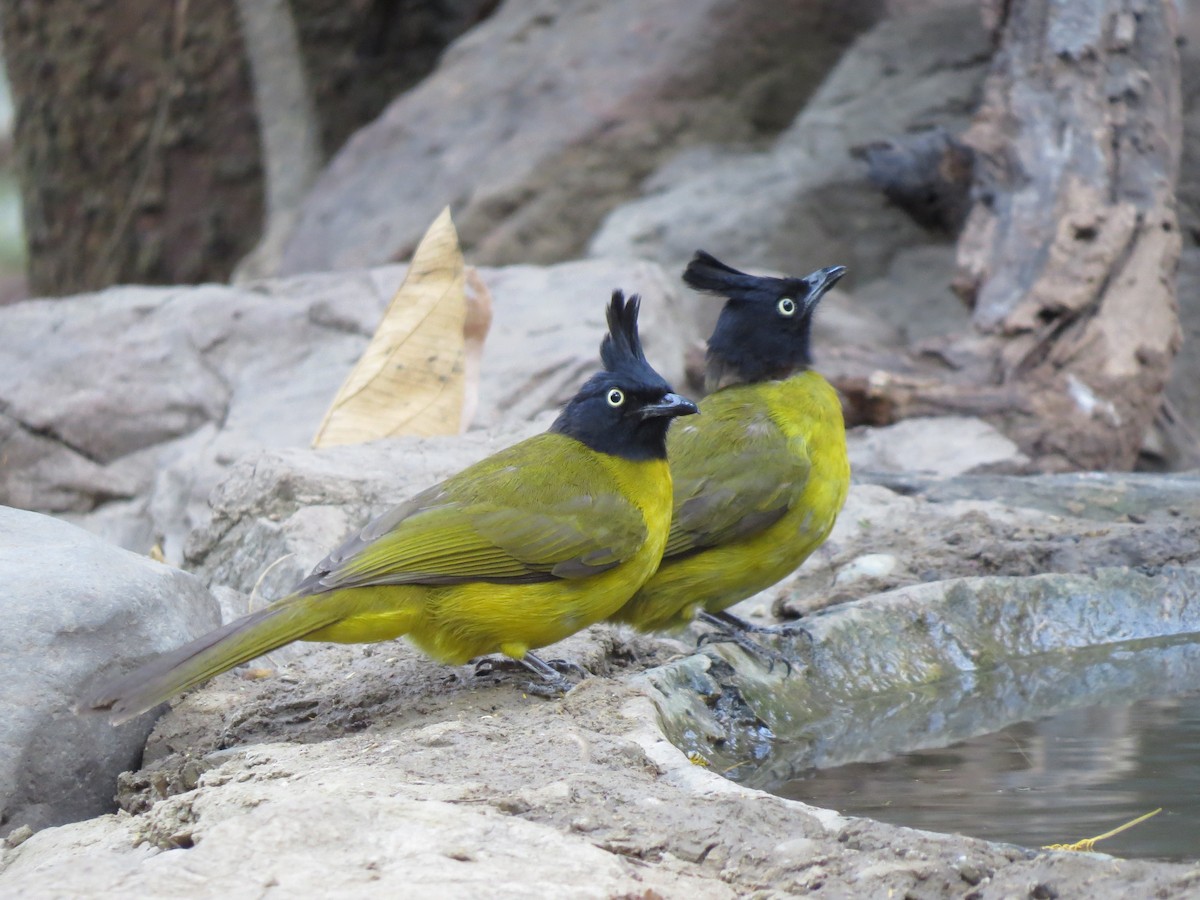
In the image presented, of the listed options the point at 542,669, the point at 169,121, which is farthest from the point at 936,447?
the point at 169,121

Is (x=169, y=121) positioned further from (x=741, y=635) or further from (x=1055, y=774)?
(x=1055, y=774)

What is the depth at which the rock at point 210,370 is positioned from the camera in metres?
6.79

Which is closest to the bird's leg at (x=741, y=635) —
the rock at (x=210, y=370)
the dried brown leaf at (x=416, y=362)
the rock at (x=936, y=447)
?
the dried brown leaf at (x=416, y=362)

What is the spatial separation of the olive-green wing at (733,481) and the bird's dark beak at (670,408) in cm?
41

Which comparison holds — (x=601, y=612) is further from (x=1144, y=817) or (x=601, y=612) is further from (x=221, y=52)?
(x=221, y=52)

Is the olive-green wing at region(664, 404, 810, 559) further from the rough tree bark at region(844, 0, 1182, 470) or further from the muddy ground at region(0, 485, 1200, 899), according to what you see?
the rough tree bark at region(844, 0, 1182, 470)

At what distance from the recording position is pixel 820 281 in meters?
4.93

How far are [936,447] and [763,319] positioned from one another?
1.77 metres

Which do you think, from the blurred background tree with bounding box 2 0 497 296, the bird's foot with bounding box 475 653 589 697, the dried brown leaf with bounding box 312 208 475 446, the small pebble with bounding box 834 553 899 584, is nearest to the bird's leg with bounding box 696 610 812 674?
the bird's foot with bounding box 475 653 589 697

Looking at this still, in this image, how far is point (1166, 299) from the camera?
6.77 meters

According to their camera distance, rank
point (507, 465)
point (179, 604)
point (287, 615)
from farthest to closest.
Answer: point (507, 465)
point (179, 604)
point (287, 615)

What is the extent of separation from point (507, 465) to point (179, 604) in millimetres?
881

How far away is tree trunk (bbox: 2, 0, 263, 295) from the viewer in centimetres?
1054

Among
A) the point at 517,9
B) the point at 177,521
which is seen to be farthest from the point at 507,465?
the point at 517,9
